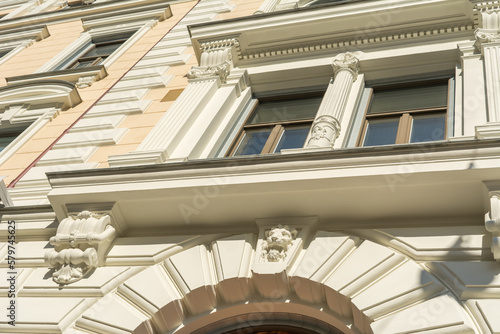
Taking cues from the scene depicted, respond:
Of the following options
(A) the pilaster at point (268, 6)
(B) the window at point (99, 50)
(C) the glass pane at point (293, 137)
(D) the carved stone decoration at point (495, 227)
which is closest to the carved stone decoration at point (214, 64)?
(C) the glass pane at point (293, 137)

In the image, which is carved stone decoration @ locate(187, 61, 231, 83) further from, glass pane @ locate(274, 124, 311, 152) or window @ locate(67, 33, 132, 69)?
window @ locate(67, 33, 132, 69)

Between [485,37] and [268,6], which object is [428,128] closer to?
[485,37]

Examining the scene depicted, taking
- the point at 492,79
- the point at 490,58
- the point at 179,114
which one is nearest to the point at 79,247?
the point at 179,114

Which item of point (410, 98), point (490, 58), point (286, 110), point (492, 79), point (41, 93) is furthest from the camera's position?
point (41, 93)

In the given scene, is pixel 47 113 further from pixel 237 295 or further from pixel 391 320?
pixel 391 320

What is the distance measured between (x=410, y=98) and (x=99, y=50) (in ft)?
27.2

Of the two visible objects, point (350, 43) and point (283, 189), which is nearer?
point (283, 189)

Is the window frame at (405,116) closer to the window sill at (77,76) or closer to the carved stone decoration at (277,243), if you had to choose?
the carved stone decoration at (277,243)

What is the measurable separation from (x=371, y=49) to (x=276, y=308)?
485cm

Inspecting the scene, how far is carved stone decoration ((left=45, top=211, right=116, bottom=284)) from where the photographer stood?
586cm

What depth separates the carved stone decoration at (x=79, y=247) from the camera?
5.86 meters

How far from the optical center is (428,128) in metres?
7.28

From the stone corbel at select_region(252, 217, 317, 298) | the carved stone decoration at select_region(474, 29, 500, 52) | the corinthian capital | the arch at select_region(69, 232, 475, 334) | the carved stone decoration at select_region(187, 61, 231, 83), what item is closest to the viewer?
the arch at select_region(69, 232, 475, 334)

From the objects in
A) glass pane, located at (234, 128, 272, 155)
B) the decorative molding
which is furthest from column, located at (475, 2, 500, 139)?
the decorative molding
